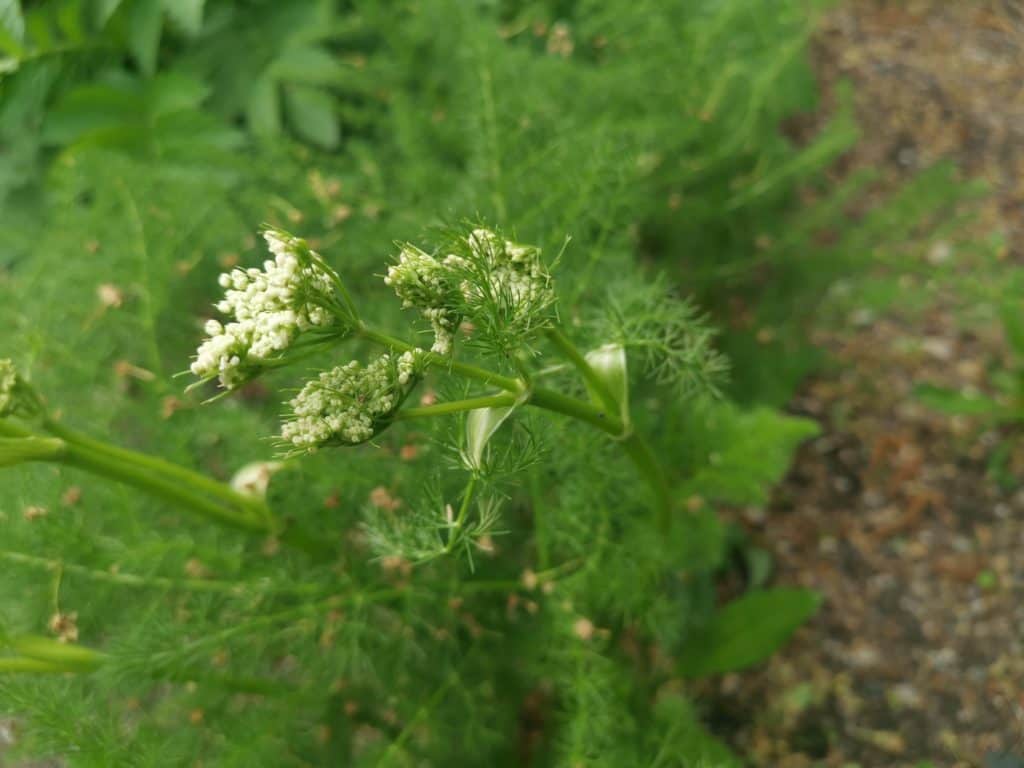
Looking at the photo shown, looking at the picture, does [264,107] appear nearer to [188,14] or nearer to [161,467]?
[188,14]

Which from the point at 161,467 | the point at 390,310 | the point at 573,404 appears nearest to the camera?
the point at 573,404

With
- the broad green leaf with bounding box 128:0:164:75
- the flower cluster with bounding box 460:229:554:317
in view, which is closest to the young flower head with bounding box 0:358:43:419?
the flower cluster with bounding box 460:229:554:317

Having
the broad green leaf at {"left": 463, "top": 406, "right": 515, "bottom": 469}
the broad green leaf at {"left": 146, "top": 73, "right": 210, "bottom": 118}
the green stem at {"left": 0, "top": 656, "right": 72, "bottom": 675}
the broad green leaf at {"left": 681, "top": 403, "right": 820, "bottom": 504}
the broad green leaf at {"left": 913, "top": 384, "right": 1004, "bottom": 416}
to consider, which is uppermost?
the broad green leaf at {"left": 463, "top": 406, "right": 515, "bottom": 469}

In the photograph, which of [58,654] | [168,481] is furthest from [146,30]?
[58,654]

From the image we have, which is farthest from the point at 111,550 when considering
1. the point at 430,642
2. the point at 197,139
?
the point at 197,139

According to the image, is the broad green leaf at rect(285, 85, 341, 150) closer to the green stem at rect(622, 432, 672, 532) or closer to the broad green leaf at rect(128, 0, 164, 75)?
the broad green leaf at rect(128, 0, 164, 75)

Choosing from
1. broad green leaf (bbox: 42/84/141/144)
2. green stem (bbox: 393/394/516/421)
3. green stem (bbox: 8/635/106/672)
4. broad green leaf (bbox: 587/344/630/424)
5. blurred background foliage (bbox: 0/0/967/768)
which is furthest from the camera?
broad green leaf (bbox: 42/84/141/144)
